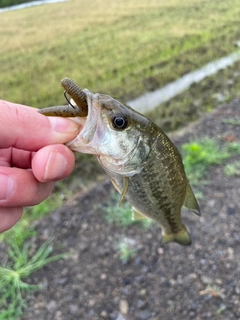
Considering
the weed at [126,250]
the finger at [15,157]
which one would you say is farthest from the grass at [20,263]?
the finger at [15,157]

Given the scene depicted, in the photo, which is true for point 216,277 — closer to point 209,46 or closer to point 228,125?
point 228,125

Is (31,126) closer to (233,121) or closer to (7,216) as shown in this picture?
(7,216)

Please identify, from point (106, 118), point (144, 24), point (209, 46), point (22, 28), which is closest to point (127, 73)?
point (209, 46)

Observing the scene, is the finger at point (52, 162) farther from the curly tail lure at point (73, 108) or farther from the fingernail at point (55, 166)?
the curly tail lure at point (73, 108)

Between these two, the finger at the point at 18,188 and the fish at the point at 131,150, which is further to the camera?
the finger at the point at 18,188

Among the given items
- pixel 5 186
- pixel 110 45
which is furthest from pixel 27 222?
pixel 110 45

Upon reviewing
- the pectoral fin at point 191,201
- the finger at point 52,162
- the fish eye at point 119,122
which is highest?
the fish eye at point 119,122
